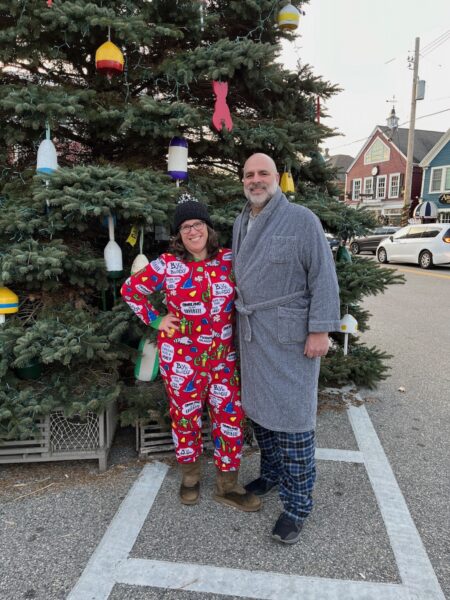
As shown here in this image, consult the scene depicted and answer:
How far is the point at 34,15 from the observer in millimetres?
2926

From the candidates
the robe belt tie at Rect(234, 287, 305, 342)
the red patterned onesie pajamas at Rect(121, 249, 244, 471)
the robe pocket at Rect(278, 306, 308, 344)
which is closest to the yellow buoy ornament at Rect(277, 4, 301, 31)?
the red patterned onesie pajamas at Rect(121, 249, 244, 471)

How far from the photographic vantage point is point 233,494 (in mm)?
2615

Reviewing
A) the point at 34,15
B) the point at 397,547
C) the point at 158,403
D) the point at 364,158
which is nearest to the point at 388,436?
the point at 397,547

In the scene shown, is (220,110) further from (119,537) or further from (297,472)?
(119,537)

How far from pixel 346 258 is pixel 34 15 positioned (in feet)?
9.54

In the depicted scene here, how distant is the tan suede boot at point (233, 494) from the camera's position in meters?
2.55

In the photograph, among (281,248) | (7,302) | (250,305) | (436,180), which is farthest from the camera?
(436,180)

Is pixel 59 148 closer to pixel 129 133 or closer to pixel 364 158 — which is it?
pixel 129 133

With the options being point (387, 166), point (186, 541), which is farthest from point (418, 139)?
point (186, 541)

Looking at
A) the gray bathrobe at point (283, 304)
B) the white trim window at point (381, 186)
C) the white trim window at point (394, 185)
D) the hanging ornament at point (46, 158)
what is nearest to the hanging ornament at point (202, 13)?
the hanging ornament at point (46, 158)

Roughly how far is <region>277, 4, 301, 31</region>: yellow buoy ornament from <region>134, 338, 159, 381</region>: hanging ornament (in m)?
2.63

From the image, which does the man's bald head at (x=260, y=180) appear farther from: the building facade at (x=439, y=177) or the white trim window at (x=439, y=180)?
the white trim window at (x=439, y=180)

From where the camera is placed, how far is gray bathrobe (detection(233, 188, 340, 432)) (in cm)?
212

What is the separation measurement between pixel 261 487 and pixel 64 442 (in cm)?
129
